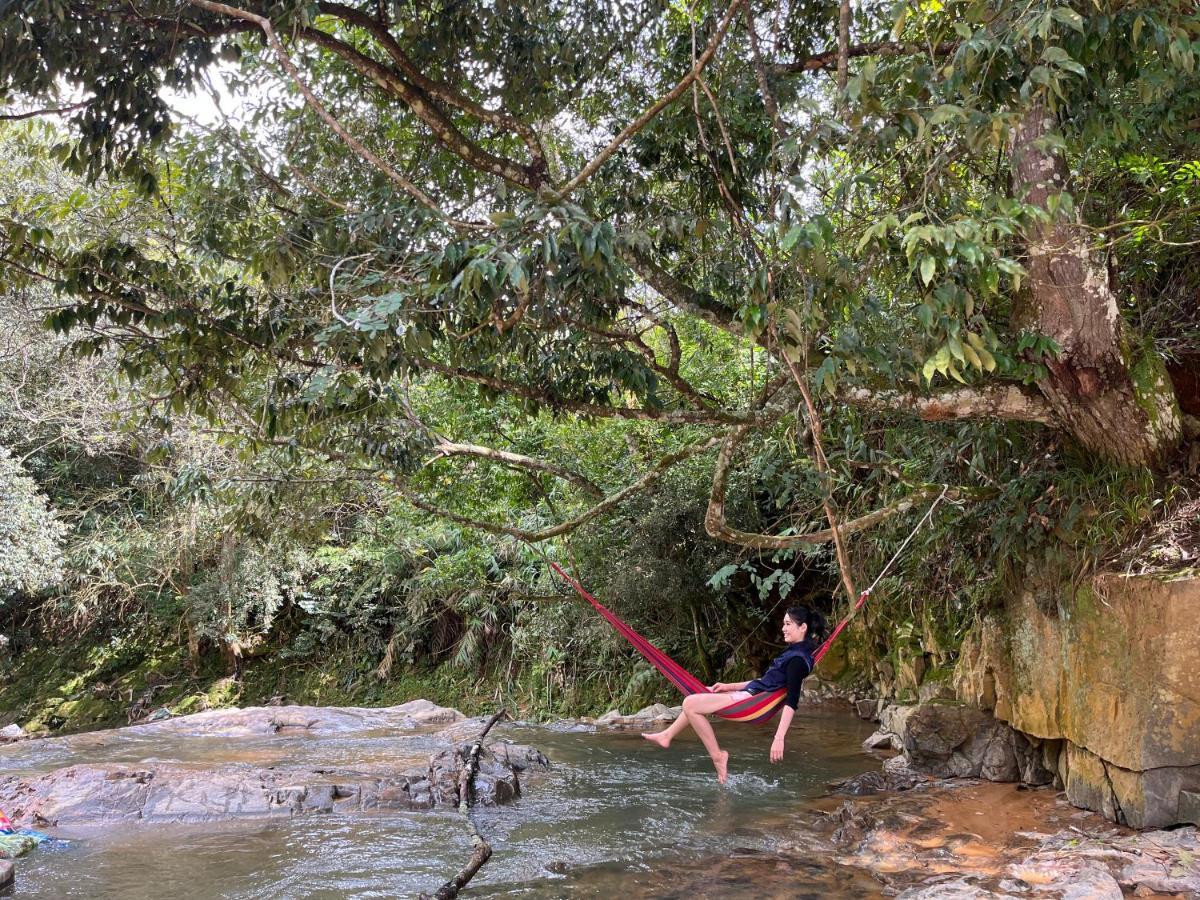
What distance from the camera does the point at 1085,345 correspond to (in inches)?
131

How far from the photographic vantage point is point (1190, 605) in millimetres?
3289

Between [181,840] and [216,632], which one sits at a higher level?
[216,632]

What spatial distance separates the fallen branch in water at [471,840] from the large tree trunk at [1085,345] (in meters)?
2.81

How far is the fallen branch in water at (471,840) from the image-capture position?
10.1ft

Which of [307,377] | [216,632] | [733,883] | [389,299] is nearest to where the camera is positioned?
[389,299]

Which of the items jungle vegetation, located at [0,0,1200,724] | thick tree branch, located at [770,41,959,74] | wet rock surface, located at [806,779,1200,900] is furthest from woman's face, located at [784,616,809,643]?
thick tree branch, located at [770,41,959,74]

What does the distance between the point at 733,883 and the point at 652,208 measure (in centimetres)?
282

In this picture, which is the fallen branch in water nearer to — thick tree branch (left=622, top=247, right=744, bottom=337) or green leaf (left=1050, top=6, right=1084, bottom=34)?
thick tree branch (left=622, top=247, right=744, bottom=337)

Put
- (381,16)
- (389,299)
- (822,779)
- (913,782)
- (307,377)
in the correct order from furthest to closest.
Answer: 1. (822,779)
2. (913,782)
3. (307,377)
4. (381,16)
5. (389,299)

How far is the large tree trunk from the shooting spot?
126 inches

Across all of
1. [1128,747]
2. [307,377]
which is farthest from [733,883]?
[307,377]

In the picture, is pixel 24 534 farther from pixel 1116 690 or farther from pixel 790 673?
pixel 1116 690

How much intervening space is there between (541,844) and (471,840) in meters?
0.31

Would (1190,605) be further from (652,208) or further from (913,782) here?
(652,208)
